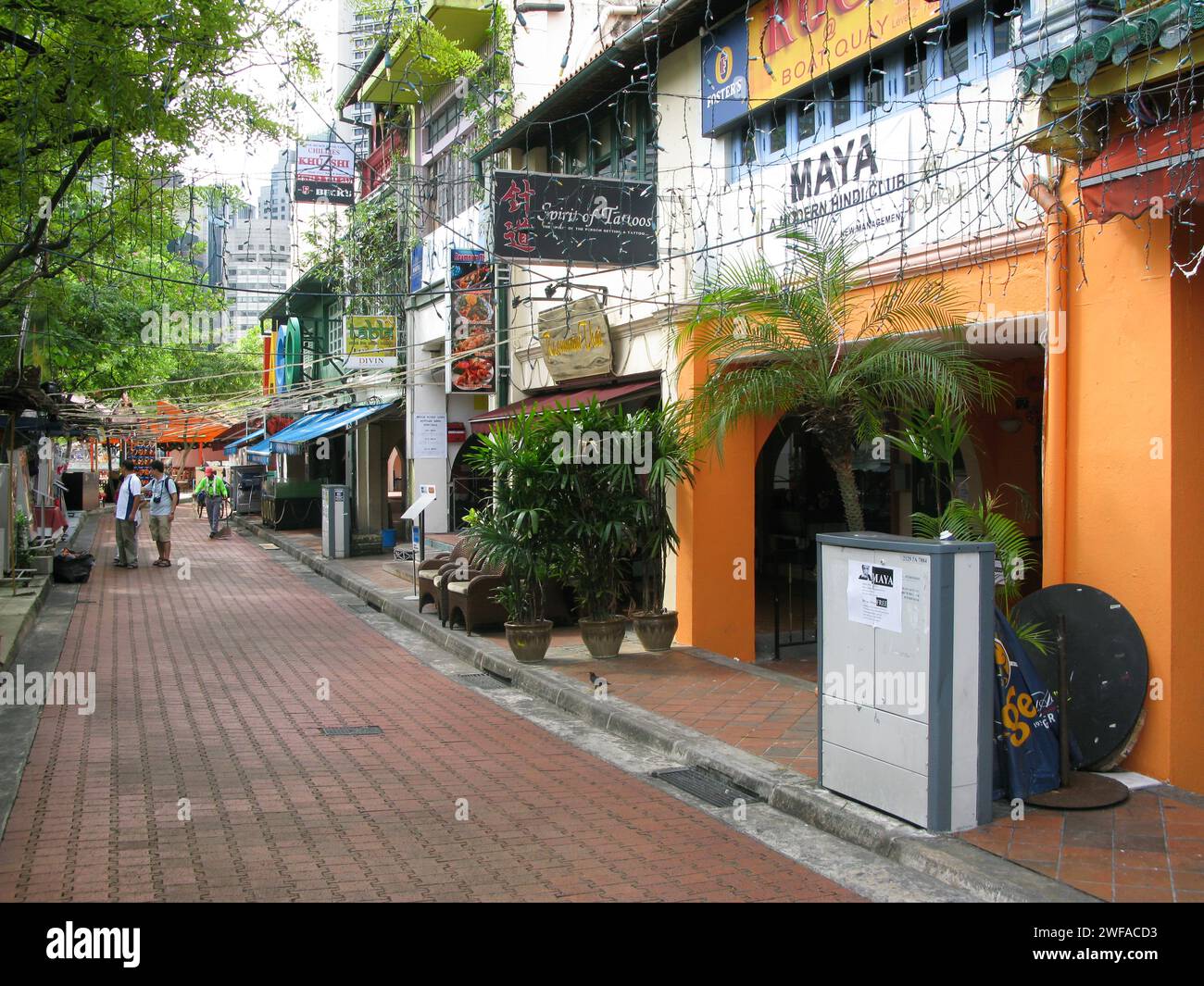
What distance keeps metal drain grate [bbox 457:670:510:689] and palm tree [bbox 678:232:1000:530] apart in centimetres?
344

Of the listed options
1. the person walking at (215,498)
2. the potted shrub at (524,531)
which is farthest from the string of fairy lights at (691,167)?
the person walking at (215,498)

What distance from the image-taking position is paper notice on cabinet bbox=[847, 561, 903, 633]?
19.1 feet

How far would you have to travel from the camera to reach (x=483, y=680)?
10.6 m

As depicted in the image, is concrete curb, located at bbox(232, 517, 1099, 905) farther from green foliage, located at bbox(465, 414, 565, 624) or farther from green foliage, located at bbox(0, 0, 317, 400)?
green foliage, located at bbox(0, 0, 317, 400)

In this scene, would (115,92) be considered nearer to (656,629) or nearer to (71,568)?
(656,629)

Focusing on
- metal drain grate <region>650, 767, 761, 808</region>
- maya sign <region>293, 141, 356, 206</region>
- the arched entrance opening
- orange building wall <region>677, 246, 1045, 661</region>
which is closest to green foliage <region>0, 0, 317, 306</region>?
orange building wall <region>677, 246, 1045, 661</region>

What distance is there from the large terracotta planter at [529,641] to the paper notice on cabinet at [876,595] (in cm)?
500

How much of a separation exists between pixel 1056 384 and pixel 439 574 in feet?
28.3

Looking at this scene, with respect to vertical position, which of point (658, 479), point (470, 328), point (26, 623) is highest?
point (470, 328)

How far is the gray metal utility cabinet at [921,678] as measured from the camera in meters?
5.56

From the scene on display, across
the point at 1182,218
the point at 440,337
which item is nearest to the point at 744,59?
the point at 1182,218

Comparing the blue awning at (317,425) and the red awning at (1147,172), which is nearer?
the red awning at (1147,172)

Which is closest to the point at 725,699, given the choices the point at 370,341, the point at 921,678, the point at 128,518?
the point at 921,678

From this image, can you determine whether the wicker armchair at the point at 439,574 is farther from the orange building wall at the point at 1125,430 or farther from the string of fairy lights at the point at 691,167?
the orange building wall at the point at 1125,430
